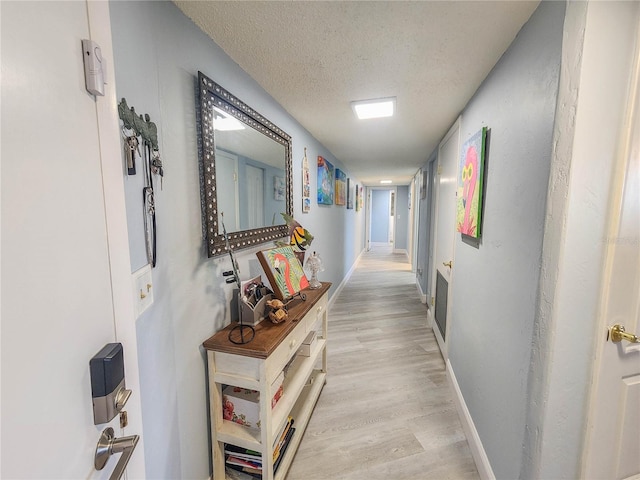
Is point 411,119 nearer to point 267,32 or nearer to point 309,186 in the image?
point 309,186

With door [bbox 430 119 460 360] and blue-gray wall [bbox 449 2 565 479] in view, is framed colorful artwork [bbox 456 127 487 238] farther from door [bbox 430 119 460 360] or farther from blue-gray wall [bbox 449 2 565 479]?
door [bbox 430 119 460 360]

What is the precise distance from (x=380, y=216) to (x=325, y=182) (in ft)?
22.7

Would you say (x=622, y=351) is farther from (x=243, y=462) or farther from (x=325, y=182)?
(x=325, y=182)

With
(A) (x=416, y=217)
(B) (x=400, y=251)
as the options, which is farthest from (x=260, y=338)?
(B) (x=400, y=251)

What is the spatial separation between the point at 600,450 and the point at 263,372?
1332 mm

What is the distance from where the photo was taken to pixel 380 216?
9.84 m

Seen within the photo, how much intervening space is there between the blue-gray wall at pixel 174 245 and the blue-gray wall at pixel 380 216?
859 cm

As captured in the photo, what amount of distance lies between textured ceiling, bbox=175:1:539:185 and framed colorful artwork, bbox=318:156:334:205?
990 millimetres

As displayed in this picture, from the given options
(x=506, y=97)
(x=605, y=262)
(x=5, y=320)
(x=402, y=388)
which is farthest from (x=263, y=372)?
(x=506, y=97)

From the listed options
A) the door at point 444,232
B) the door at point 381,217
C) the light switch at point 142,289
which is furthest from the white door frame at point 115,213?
the door at point 381,217

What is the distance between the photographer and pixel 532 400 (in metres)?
1.01

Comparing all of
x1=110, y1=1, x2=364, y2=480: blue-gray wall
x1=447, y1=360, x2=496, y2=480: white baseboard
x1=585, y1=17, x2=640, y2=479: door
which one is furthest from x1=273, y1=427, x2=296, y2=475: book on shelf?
x1=585, y1=17, x2=640, y2=479: door

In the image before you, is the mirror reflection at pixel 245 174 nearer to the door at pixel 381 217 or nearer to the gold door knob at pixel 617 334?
the gold door knob at pixel 617 334

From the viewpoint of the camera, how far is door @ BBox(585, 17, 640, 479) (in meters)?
0.87
